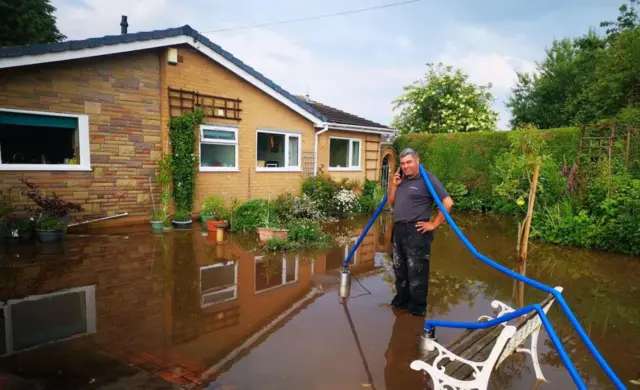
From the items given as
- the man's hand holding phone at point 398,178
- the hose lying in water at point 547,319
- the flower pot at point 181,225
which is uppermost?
the man's hand holding phone at point 398,178

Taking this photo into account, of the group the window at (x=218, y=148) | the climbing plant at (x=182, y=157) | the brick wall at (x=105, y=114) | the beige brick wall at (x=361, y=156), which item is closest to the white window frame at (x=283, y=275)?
the climbing plant at (x=182, y=157)

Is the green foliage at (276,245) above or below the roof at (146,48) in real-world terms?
below

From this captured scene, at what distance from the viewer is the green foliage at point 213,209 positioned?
9930 millimetres

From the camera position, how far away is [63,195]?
28.2 feet

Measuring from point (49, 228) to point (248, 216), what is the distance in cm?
405

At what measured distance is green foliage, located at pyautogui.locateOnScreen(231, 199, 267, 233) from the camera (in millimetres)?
9531

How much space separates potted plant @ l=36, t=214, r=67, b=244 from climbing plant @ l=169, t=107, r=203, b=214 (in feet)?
8.73

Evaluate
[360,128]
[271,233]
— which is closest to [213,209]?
[271,233]

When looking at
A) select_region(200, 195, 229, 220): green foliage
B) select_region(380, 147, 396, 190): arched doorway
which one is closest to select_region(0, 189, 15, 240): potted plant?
select_region(200, 195, 229, 220): green foliage

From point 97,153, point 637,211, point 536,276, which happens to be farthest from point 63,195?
point 637,211

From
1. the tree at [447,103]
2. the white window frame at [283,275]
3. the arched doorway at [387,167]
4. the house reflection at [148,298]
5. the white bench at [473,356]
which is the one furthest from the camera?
the tree at [447,103]

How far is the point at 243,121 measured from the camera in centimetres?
1162

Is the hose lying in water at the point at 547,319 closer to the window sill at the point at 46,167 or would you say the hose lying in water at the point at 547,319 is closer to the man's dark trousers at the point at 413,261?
the man's dark trousers at the point at 413,261

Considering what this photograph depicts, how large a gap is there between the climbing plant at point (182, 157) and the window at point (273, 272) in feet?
12.1
